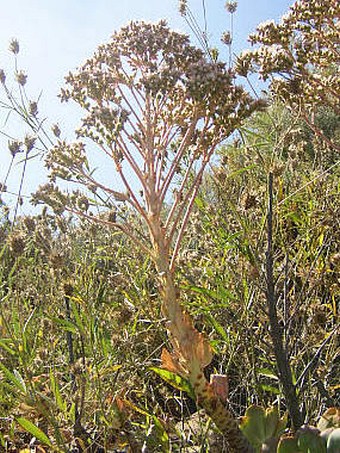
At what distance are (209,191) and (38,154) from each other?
7.75ft

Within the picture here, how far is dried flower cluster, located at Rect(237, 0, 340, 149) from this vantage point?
1.88m

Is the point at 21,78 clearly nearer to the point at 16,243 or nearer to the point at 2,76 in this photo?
the point at 2,76

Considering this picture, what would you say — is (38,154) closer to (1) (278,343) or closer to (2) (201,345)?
(2) (201,345)

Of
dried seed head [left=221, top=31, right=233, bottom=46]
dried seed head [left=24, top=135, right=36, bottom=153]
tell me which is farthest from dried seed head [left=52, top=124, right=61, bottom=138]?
dried seed head [left=221, top=31, right=233, bottom=46]

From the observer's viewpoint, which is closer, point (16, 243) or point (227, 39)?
point (16, 243)

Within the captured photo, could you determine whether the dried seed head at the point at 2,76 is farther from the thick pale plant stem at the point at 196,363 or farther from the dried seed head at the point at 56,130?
the thick pale plant stem at the point at 196,363

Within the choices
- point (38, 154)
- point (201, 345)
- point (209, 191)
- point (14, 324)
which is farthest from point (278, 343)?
point (209, 191)

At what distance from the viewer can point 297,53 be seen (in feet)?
6.23

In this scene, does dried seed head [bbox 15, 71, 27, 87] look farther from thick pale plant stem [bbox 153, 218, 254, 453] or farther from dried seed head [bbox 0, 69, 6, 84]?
thick pale plant stem [bbox 153, 218, 254, 453]

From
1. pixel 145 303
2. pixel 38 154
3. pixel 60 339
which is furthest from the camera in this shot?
pixel 60 339

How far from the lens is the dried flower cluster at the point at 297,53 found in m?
1.88

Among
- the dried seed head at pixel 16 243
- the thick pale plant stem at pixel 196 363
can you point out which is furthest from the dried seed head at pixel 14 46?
the thick pale plant stem at pixel 196 363

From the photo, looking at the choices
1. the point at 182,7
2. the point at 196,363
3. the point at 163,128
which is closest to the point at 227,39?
the point at 182,7

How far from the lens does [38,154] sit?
179 centimetres
